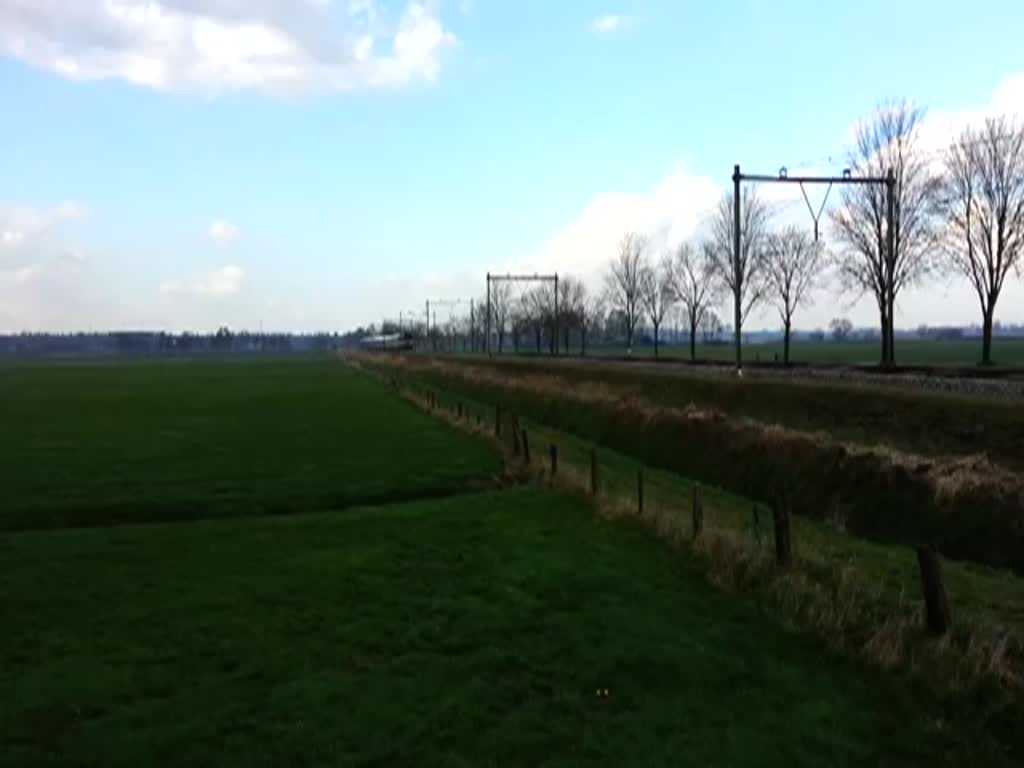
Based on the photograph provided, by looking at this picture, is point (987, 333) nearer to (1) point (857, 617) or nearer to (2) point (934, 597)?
(1) point (857, 617)

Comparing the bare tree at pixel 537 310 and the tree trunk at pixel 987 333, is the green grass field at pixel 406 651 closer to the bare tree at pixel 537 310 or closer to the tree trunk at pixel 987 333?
the tree trunk at pixel 987 333

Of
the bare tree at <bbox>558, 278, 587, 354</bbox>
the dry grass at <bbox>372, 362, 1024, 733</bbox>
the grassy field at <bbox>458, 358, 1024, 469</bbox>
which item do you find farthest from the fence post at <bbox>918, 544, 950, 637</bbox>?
the bare tree at <bbox>558, 278, 587, 354</bbox>

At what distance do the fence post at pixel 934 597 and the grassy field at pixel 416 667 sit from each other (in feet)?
4.21

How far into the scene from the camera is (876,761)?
28.4 ft

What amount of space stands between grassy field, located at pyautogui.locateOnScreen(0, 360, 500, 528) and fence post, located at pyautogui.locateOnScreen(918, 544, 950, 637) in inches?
560

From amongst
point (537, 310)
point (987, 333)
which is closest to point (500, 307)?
point (537, 310)

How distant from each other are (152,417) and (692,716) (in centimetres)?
4531

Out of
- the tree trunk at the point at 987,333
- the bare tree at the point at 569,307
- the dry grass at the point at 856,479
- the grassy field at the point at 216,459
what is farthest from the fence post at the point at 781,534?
the bare tree at the point at 569,307

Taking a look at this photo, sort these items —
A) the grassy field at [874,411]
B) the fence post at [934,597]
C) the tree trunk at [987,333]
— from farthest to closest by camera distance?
the tree trunk at [987,333]
the grassy field at [874,411]
the fence post at [934,597]

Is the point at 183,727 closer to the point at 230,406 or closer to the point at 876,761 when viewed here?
the point at 876,761

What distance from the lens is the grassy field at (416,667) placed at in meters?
8.59

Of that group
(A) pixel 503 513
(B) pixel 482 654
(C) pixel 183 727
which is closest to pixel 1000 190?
(A) pixel 503 513

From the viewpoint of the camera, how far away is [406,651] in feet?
36.6

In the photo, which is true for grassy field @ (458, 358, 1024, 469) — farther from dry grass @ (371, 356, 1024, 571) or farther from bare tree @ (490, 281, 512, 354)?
bare tree @ (490, 281, 512, 354)
